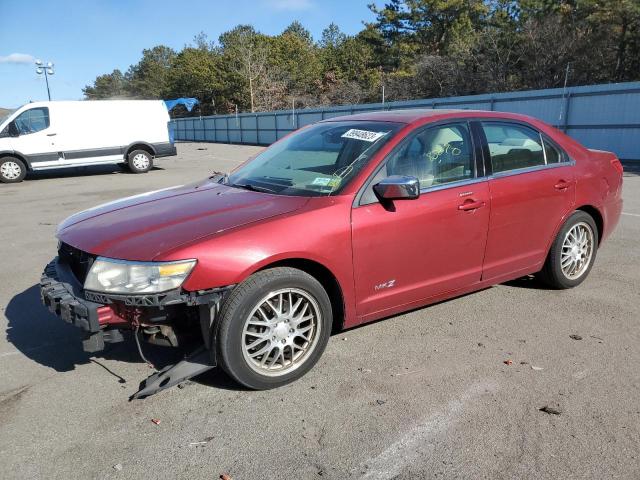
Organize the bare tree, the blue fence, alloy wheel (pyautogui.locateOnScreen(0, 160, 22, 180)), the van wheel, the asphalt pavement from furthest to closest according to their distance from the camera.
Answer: the bare tree, the blue fence, the van wheel, alloy wheel (pyautogui.locateOnScreen(0, 160, 22, 180)), the asphalt pavement

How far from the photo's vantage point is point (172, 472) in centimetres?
243

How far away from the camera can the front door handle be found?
371 centimetres

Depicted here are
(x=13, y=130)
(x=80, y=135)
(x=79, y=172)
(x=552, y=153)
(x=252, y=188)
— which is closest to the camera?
(x=252, y=188)

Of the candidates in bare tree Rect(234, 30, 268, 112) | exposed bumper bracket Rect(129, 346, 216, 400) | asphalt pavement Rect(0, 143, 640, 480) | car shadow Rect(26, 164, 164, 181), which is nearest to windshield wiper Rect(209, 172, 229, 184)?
asphalt pavement Rect(0, 143, 640, 480)

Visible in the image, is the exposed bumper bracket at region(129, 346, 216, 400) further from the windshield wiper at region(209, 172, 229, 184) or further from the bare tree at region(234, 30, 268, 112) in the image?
the bare tree at region(234, 30, 268, 112)

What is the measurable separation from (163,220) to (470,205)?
2.12 metres

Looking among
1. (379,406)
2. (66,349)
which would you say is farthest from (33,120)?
(379,406)

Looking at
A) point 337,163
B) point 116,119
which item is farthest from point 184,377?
point 116,119

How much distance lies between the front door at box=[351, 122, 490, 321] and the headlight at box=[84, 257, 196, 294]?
1096mm

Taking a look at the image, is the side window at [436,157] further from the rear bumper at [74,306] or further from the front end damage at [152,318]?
the rear bumper at [74,306]

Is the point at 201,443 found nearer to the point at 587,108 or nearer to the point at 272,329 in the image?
the point at 272,329

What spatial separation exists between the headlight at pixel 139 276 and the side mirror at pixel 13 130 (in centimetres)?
1405

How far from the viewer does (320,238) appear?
123 inches

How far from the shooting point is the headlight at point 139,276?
278 cm
